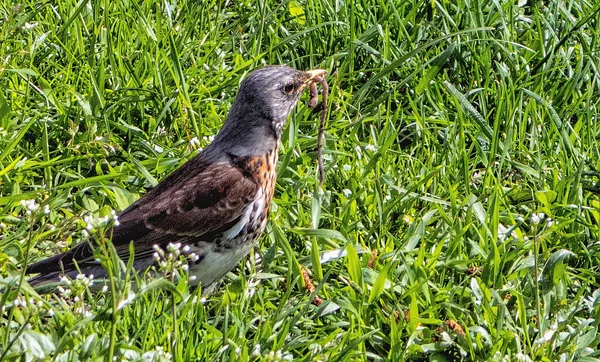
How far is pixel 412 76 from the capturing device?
6.18 meters

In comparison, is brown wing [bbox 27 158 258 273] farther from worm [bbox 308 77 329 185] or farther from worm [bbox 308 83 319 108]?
worm [bbox 308 83 319 108]

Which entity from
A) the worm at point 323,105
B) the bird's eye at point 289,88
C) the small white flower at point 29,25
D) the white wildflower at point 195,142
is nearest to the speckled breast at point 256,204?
the bird's eye at point 289,88

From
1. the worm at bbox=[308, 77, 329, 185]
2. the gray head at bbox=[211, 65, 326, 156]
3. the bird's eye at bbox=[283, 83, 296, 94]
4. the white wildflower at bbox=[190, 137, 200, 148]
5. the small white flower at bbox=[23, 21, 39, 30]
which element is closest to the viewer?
the gray head at bbox=[211, 65, 326, 156]

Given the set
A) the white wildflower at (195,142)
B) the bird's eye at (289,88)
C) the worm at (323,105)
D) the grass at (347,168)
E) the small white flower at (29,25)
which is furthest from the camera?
the small white flower at (29,25)

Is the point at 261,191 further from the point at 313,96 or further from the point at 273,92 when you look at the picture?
the point at 313,96

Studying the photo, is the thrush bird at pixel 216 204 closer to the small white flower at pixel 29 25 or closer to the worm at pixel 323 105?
the worm at pixel 323 105

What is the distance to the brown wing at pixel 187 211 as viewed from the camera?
4.87 metres

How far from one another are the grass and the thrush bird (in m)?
0.14

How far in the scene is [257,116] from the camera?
516 cm

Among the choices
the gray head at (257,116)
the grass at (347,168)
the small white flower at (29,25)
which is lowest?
the grass at (347,168)

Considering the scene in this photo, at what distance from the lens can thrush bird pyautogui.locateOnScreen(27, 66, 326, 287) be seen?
15.8 ft

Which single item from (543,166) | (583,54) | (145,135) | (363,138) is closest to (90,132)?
(145,135)

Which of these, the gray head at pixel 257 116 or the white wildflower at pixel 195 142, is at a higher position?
the gray head at pixel 257 116

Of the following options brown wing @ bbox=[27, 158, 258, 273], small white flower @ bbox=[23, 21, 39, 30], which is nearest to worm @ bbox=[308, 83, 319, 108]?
brown wing @ bbox=[27, 158, 258, 273]
